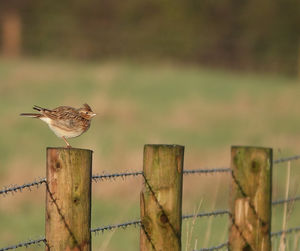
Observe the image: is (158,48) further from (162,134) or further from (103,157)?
(103,157)

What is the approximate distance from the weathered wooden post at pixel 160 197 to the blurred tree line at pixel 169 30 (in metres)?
45.2

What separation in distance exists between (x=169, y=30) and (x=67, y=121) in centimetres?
4832

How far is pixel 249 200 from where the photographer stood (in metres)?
6.14

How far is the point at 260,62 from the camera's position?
51969 mm

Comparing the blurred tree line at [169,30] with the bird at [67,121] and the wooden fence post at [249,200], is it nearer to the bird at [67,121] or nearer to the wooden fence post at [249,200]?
the bird at [67,121]

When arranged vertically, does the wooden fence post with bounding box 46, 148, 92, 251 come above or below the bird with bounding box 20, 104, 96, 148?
below

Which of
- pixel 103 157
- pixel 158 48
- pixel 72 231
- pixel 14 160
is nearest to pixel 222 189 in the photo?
pixel 103 157

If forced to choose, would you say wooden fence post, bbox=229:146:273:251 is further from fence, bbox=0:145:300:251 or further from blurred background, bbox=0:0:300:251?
blurred background, bbox=0:0:300:251

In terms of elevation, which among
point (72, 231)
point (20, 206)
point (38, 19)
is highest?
point (38, 19)

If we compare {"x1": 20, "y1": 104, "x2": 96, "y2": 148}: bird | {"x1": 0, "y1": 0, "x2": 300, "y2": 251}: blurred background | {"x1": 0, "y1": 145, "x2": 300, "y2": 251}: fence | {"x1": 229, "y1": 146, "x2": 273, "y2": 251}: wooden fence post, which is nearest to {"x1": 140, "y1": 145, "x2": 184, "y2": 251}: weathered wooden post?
{"x1": 0, "y1": 145, "x2": 300, "y2": 251}: fence

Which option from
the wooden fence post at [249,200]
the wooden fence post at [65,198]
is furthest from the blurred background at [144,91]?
the wooden fence post at [65,198]

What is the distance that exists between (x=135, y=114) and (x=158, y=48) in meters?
27.8

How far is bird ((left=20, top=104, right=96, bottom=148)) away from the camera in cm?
695

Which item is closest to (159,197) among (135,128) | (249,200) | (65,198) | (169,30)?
(65,198)
